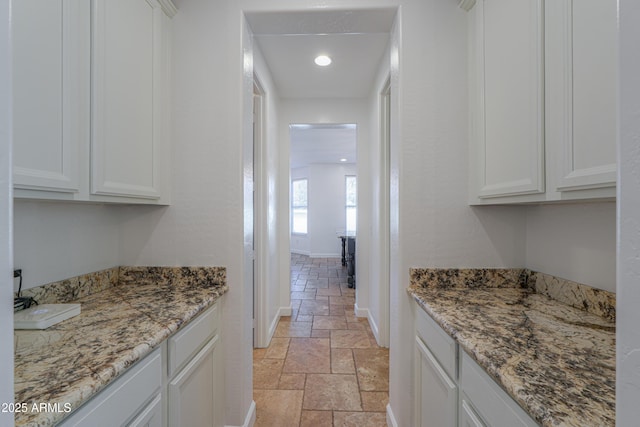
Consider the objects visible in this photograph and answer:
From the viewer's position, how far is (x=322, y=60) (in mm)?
2580

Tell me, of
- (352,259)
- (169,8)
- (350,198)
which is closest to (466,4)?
(169,8)

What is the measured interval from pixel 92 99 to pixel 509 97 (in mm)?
1734

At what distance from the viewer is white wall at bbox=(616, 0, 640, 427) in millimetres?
362

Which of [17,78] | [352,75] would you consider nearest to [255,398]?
[17,78]

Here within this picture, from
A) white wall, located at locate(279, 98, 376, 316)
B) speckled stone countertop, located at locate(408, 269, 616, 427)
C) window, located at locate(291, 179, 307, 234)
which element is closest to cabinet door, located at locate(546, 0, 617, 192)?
speckled stone countertop, located at locate(408, 269, 616, 427)

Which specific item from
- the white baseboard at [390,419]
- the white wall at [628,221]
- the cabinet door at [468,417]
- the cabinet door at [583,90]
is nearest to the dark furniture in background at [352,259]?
the white baseboard at [390,419]

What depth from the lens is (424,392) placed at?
4.51 feet

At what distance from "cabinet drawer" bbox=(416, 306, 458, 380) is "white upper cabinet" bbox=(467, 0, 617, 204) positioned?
2.15ft

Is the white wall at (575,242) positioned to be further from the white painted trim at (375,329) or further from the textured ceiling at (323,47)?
the white painted trim at (375,329)

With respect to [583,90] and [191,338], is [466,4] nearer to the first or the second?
[583,90]

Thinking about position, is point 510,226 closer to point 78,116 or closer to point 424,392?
point 424,392

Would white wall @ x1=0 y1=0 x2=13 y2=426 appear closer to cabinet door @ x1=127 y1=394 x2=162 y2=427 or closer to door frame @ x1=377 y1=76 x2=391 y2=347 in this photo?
cabinet door @ x1=127 y1=394 x2=162 y2=427

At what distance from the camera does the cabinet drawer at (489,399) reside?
73 centimetres

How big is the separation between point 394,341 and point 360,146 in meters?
2.31
